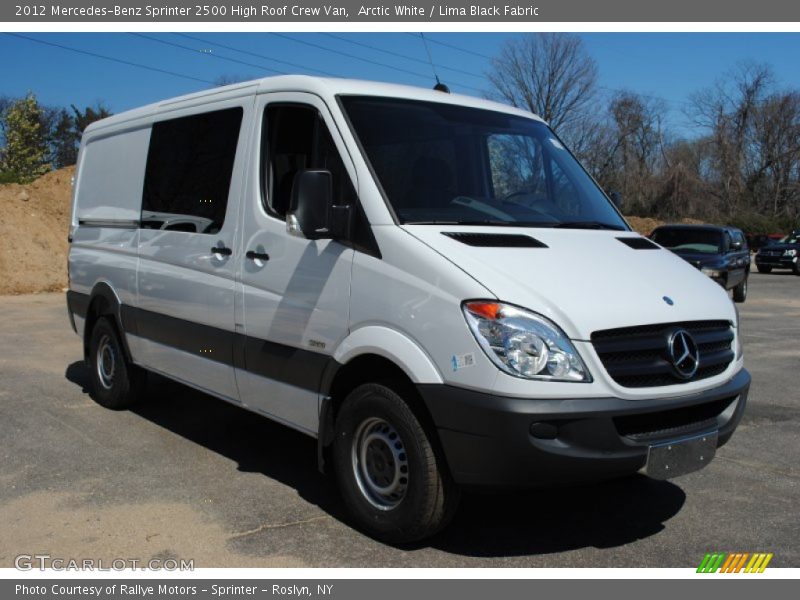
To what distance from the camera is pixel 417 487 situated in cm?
400

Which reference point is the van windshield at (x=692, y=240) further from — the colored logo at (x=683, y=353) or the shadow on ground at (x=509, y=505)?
the colored logo at (x=683, y=353)

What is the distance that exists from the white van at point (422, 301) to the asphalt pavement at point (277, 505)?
1.51ft

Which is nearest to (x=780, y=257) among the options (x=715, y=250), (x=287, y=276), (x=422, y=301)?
(x=715, y=250)

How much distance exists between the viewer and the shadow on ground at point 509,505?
438 cm

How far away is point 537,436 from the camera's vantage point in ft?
12.2

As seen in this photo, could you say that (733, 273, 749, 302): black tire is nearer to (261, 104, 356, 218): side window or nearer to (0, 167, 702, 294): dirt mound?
(0, 167, 702, 294): dirt mound

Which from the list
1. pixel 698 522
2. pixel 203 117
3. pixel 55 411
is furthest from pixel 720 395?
pixel 55 411

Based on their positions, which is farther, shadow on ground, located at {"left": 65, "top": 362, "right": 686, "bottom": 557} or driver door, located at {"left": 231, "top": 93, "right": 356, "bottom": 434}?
driver door, located at {"left": 231, "top": 93, "right": 356, "bottom": 434}

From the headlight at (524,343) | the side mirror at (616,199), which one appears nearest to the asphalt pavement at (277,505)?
the headlight at (524,343)

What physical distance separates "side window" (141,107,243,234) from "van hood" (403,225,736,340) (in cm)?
183

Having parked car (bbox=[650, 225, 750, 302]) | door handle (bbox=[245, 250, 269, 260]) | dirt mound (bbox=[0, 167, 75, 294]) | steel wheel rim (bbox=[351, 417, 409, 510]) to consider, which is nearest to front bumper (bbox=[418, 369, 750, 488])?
steel wheel rim (bbox=[351, 417, 409, 510])

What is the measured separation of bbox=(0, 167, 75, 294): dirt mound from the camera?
21578mm

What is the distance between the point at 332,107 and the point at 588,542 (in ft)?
9.08

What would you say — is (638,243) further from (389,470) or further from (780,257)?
(780,257)
